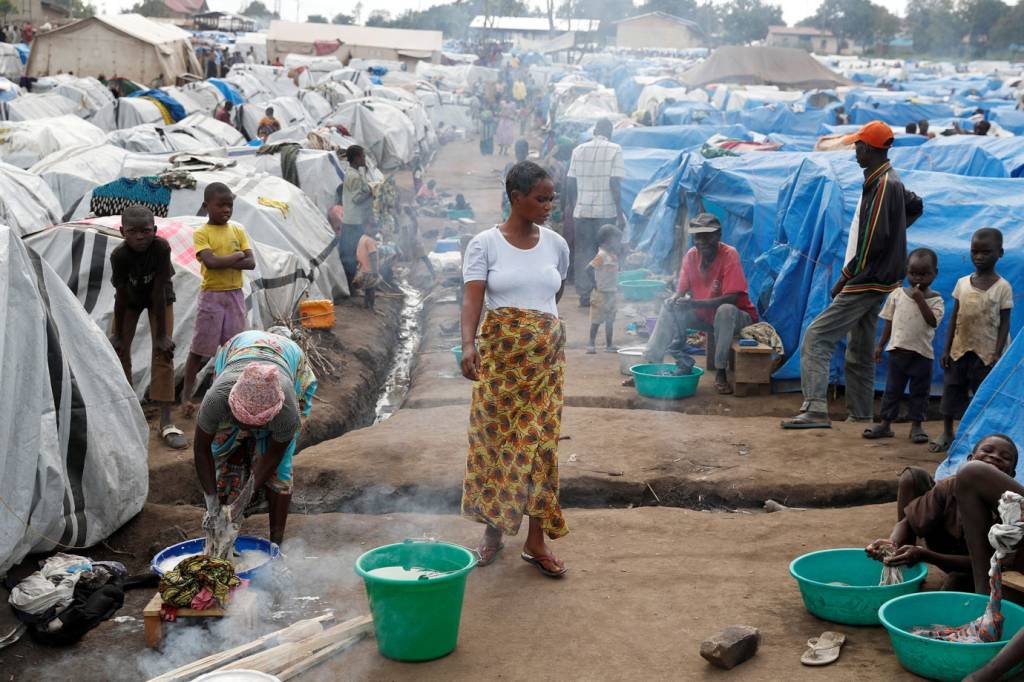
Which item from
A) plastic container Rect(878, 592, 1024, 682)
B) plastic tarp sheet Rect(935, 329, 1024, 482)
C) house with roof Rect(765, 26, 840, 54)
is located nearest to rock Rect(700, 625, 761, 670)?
plastic container Rect(878, 592, 1024, 682)

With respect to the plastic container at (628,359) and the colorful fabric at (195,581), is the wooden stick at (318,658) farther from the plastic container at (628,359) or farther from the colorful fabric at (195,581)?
the plastic container at (628,359)

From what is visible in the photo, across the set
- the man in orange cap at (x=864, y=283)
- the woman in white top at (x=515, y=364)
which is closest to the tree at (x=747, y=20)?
the man in orange cap at (x=864, y=283)

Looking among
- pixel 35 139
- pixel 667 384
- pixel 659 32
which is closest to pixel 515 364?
pixel 667 384

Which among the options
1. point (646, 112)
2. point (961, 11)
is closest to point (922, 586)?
point (646, 112)

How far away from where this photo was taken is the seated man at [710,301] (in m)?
8.18

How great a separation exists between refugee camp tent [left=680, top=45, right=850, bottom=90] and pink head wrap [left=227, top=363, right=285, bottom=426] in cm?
3010

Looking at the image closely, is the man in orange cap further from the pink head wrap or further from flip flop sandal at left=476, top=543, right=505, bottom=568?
the pink head wrap

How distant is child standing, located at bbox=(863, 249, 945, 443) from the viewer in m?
6.76

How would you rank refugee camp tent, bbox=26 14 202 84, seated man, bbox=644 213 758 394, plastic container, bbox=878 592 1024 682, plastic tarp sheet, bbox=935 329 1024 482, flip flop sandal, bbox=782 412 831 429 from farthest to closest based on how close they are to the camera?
refugee camp tent, bbox=26 14 202 84 < seated man, bbox=644 213 758 394 < flip flop sandal, bbox=782 412 831 429 < plastic tarp sheet, bbox=935 329 1024 482 < plastic container, bbox=878 592 1024 682

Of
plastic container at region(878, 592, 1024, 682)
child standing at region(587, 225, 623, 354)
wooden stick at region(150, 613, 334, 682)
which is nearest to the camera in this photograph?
plastic container at region(878, 592, 1024, 682)

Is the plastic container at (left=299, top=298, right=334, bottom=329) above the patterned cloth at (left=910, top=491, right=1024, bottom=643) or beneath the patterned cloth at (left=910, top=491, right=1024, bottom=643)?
beneath

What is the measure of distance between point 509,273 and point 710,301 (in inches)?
162

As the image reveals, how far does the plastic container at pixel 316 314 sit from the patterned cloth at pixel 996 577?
744 centimetres

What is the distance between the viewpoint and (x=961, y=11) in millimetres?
61094
